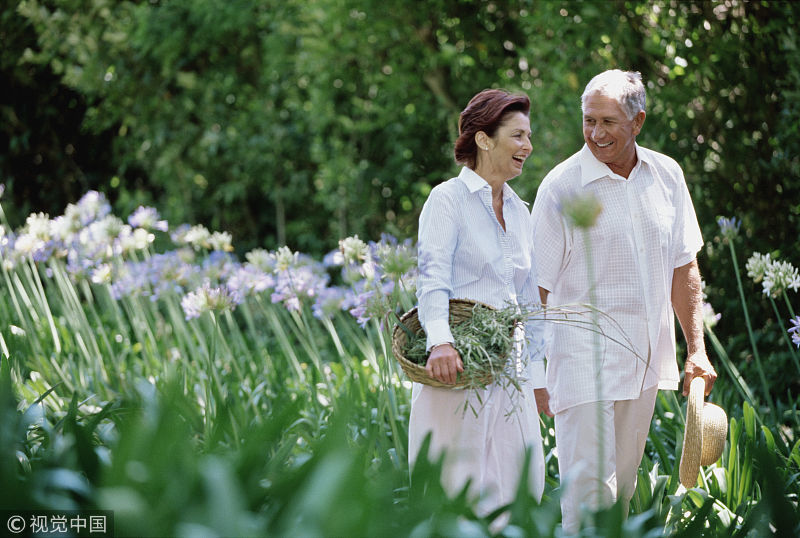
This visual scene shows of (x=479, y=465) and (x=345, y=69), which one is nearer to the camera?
(x=479, y=465)

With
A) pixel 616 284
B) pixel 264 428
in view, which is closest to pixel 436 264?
pixel 616 284

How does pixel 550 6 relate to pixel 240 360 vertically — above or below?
above

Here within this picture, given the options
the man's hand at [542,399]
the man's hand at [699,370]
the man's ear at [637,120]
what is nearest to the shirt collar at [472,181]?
the man's ear at [637,120]

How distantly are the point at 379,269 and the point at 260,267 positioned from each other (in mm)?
1017

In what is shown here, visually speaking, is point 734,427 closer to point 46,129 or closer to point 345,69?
point 345,69

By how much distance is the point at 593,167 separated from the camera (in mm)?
2727

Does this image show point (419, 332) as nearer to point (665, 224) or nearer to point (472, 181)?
point (472, 181)

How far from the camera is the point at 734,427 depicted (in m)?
3.04

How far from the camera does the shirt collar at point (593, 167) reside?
271cm

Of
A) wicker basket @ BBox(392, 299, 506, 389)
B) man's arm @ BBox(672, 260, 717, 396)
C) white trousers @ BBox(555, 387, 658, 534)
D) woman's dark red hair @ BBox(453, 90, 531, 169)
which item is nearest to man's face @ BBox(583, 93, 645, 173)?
woman's dark red hair @ BBox(453, 90, 531, 169)

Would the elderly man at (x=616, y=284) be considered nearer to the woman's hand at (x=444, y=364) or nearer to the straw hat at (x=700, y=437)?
the straw hat at (x=700, y=437)

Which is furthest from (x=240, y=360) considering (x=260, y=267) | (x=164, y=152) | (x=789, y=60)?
→ (x=164, y=152)

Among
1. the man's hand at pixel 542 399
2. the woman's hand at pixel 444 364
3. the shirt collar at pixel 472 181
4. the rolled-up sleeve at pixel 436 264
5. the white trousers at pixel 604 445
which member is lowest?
the white trousers at pixel 604 445

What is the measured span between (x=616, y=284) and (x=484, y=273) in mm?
436
